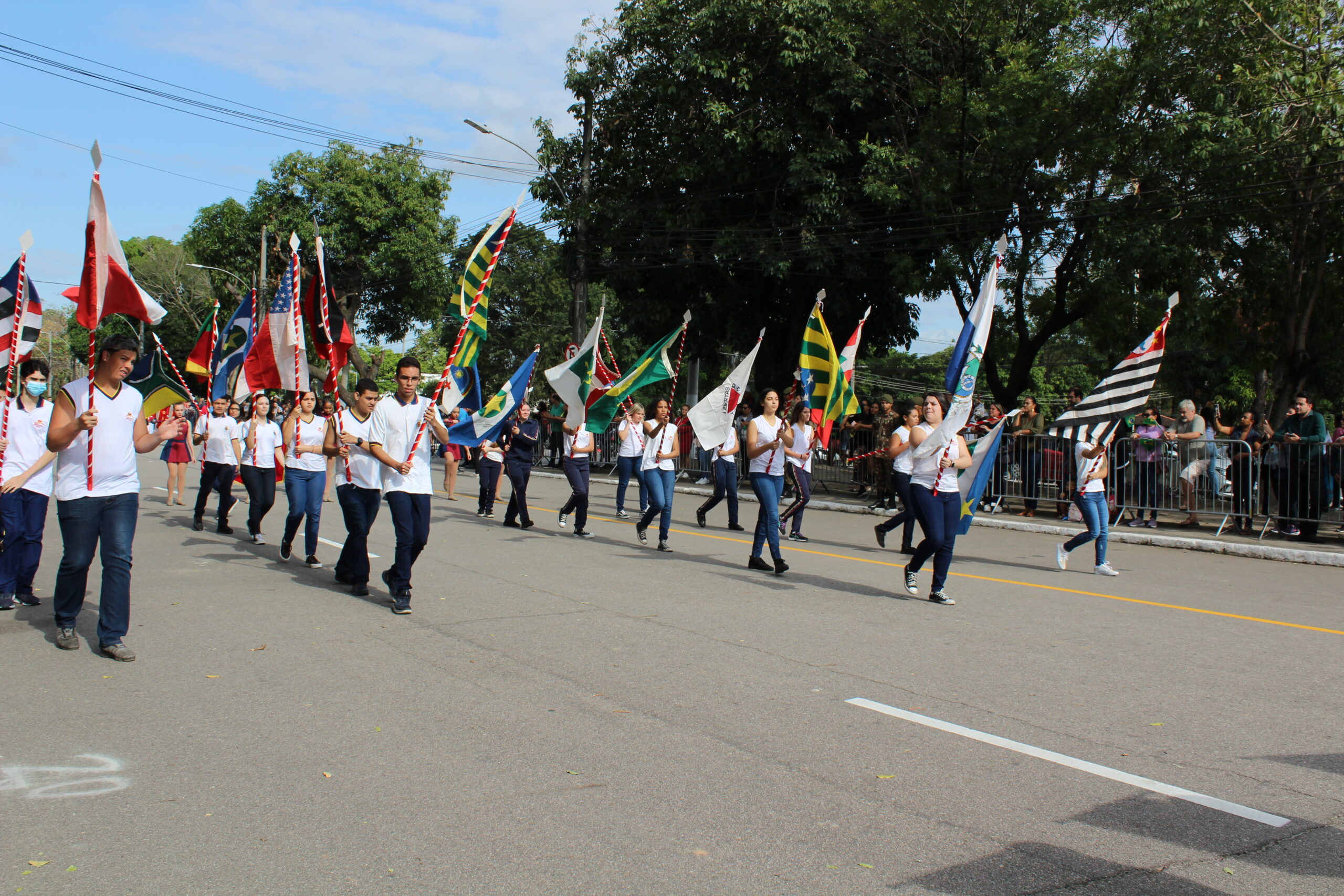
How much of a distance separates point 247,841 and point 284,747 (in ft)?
3.49

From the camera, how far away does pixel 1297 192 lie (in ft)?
60.8

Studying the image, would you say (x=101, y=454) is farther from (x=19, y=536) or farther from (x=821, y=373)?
(x=821, y=373)

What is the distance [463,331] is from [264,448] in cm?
370

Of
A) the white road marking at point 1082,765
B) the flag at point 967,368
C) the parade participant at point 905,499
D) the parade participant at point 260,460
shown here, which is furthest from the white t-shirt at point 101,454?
the parade participant at point 905,499

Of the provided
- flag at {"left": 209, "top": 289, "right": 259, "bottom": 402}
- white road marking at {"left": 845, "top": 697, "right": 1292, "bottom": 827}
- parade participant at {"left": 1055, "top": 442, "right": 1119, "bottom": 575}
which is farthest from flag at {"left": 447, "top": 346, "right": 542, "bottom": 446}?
white road marking at {"left": 845, "top": 697, "right": 1292, "bottom": 827}

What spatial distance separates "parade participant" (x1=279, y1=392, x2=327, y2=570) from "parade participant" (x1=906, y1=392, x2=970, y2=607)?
568 centimetres

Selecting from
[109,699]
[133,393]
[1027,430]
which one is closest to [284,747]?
[109,699]

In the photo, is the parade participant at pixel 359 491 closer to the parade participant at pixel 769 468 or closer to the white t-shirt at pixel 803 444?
the parade participant at pixel 769 468

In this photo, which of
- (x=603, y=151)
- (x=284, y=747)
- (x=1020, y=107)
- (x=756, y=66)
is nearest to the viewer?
(x=284, y=747)

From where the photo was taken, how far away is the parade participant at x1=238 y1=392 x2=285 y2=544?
40.1ft

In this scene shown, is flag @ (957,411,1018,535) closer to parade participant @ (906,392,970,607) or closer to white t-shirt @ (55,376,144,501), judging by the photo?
parade participant @ (906,392,970,607)

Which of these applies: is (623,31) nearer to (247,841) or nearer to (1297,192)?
(1297,192)

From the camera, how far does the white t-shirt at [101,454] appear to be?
6457 millimetres

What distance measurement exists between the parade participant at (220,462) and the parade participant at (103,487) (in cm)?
683
